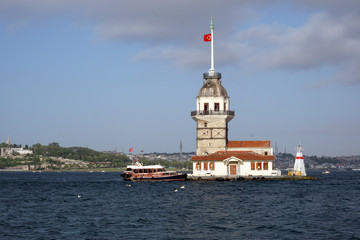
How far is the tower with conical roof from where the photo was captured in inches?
4149

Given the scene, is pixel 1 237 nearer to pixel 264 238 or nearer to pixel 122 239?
pixel 122 239

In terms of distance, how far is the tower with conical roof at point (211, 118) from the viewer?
Answer: 105375 millimetres

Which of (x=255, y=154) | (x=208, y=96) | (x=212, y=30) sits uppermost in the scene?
(x=212, y=30)

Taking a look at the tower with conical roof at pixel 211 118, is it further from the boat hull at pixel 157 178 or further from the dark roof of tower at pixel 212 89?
the boat hull at pixel 157 178

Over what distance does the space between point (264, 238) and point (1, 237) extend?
1818cm

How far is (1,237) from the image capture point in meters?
38.6

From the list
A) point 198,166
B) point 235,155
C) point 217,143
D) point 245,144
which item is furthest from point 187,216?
point 245,144

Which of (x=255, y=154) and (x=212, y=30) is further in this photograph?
(x=212, y=30)

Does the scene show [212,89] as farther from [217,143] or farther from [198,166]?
[198,166]

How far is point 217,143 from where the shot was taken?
346 ft

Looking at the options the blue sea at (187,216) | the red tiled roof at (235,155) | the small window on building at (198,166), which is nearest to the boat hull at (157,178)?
the small window on building at (198,166)

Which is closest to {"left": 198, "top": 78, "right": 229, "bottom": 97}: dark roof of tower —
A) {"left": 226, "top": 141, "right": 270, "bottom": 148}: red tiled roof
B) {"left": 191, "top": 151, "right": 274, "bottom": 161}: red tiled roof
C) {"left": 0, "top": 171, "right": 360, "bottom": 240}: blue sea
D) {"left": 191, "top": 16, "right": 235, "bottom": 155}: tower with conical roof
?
{"left": 191, "top": 16, "right": 235, "bottom": 155}: tower with conical roof

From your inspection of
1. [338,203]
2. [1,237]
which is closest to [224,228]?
[1,237]

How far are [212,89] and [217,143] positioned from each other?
10.6 m
